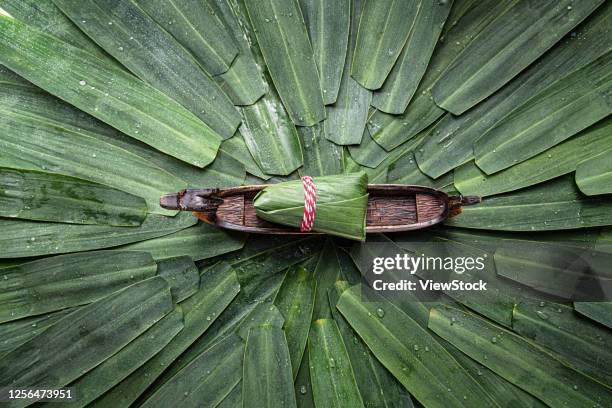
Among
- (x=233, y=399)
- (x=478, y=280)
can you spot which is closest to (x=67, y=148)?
(x=233, y=399)

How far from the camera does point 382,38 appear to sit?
1513 mm

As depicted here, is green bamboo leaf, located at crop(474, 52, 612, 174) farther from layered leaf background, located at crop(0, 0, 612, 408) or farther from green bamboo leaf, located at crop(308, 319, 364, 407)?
green bamboo leaf, located at crop(308, 319, 364, 407)

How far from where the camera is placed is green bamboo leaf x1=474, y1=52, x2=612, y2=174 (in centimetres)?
144

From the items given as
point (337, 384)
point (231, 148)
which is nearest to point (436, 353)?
point (337, 384)

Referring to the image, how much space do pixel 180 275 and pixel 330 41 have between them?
74cm

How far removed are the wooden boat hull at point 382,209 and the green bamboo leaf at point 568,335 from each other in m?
0.33

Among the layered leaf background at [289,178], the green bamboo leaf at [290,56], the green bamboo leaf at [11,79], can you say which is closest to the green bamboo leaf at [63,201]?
the layered leaf background at [289,178]

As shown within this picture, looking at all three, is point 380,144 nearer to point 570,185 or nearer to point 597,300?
point 570,185

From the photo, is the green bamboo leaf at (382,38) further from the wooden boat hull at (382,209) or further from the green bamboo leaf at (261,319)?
the green bamboo leaf at (261,319)

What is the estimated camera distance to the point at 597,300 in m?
1.44

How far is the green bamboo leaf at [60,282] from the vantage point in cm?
139

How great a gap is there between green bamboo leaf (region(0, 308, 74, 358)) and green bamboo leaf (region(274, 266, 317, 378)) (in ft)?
1.77

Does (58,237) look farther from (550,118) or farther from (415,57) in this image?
(550,118)

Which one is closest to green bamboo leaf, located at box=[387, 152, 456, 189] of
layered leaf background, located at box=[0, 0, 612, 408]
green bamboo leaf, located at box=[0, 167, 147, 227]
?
layered leaf background, located at box=[0, 0, 612, 408]
